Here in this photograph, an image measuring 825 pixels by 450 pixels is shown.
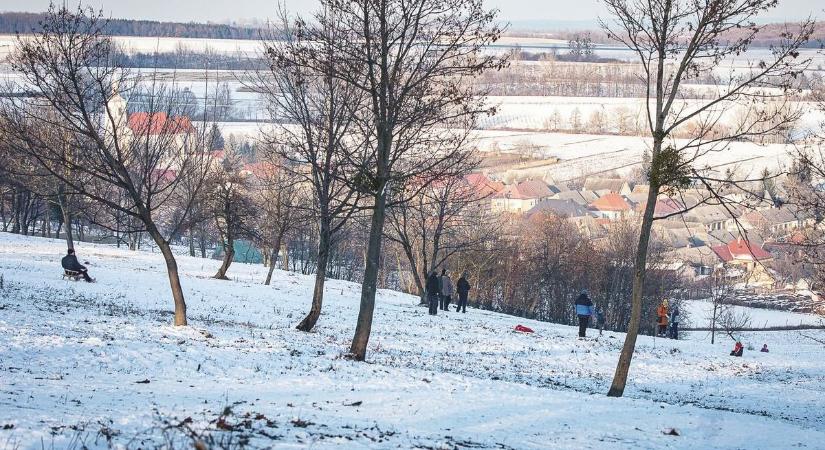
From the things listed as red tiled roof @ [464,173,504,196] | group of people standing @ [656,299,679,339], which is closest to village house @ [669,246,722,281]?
red tiled roof @ [464,173,504,196]

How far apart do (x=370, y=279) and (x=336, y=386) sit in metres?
3.75

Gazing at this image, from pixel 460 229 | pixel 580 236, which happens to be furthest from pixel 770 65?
pixel 580 236

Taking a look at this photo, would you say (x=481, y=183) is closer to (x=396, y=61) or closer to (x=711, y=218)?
(x=711, y=218)

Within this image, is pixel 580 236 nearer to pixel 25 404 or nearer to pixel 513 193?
pixel 513 193

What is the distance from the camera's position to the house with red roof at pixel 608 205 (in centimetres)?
12669

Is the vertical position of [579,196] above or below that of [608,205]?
above

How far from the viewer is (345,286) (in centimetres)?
4606

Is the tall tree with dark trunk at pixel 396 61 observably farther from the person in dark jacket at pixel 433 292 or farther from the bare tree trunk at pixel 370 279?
the person in dark jacket at pixel 433 292

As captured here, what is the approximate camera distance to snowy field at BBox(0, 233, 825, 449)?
965cm

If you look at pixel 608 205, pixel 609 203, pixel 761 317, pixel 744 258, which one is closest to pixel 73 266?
pixel 761 317

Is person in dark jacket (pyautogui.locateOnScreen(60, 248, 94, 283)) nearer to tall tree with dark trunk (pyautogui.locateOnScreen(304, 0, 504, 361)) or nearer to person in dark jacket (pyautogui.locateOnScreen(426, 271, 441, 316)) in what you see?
person in dark jacket (pyautogui.locateOnScreen(426, 271, 441, 316))

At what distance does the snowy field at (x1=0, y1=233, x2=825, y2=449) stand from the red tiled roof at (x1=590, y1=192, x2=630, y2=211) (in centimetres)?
10286

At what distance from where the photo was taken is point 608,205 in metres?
132

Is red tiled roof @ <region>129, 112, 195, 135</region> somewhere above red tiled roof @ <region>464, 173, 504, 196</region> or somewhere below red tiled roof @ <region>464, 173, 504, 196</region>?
below
